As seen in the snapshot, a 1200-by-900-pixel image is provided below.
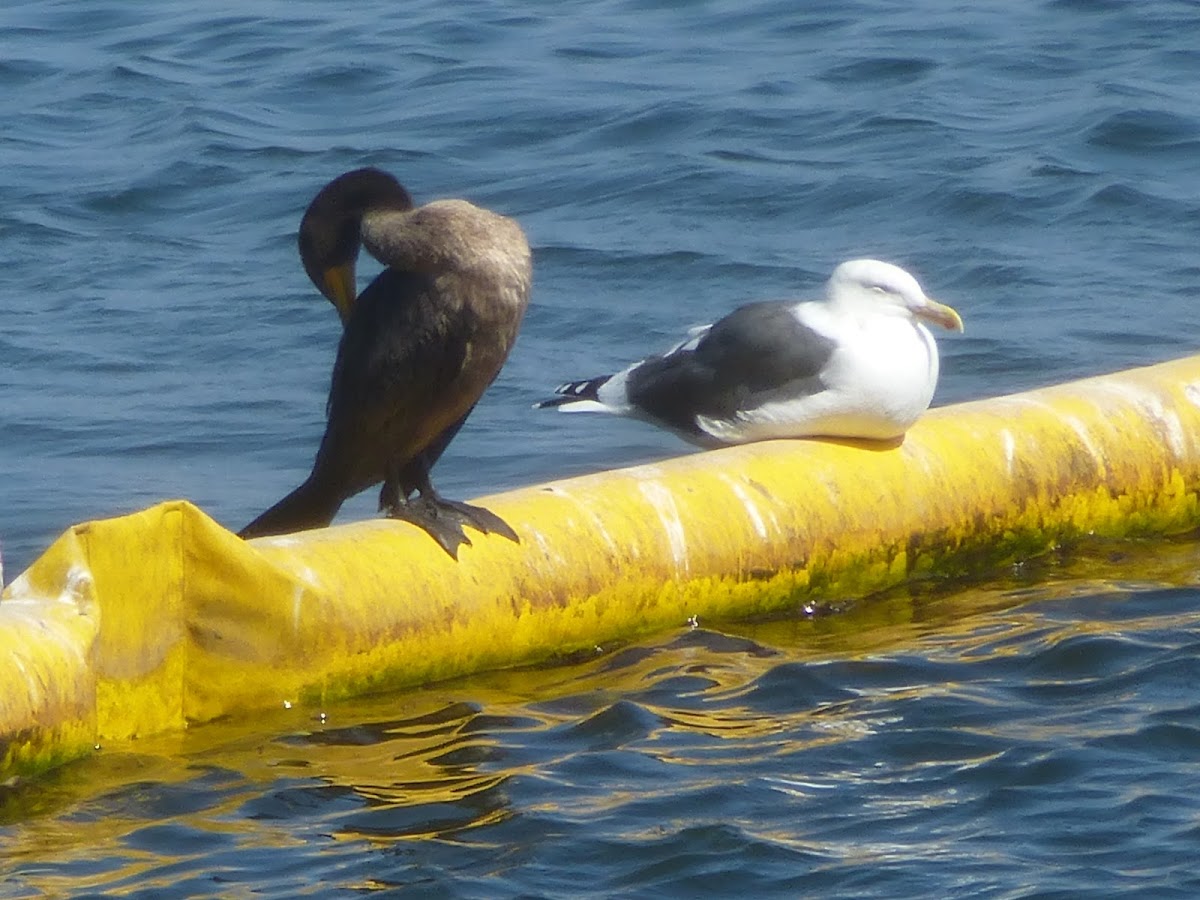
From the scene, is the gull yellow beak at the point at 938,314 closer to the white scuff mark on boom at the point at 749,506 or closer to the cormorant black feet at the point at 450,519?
the white scuff mark on boom at the point at 749,506

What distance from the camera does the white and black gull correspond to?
6.22 meters

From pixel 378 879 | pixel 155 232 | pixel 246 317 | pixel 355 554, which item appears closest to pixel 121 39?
pixel 155 232

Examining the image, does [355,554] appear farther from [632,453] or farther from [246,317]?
[246,317]

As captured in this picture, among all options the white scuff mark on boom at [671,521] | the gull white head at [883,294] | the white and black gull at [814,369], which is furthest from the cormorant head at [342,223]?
the gull white head at [883,294]

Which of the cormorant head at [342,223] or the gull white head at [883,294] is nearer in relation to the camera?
the cormorant head at [342,223]

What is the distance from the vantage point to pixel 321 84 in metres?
14.8

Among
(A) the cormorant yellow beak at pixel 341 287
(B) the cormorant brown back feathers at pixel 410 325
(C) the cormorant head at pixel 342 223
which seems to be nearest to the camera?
(B) the cormorant brown back feathers at pixel 410 325

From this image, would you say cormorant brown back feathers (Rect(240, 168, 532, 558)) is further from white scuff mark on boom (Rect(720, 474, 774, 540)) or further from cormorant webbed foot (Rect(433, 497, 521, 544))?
white scuff mark on boom (Rect(720, 474, 774, 540))

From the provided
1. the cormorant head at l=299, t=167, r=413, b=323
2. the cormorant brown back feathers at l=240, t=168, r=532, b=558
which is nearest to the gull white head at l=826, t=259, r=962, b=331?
the cormorant brown back feathers at l=240, t=168, r=532, b=558

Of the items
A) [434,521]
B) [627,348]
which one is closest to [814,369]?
[434,521]

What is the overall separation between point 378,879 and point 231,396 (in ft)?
17.1

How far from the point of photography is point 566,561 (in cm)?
559

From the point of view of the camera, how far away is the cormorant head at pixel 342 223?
18.6ft

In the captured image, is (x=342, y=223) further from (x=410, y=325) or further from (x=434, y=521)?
(x=434, y=521)
